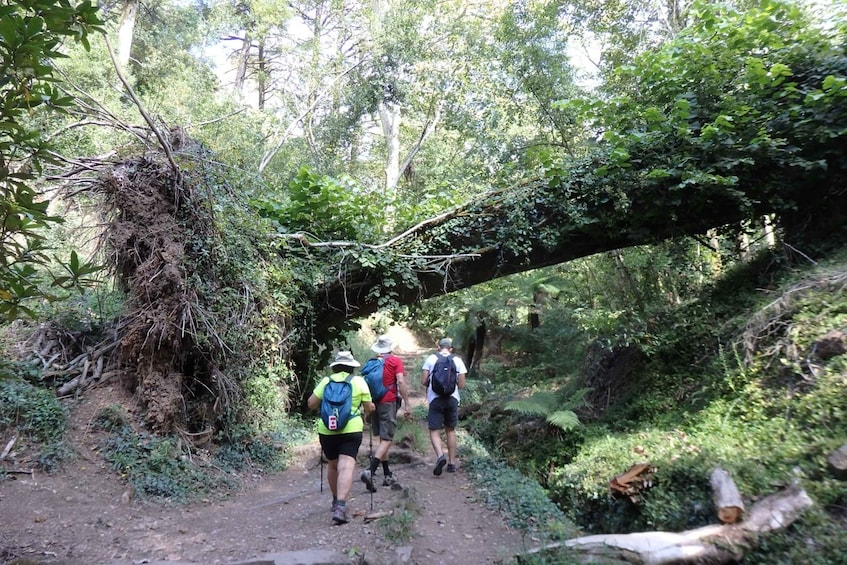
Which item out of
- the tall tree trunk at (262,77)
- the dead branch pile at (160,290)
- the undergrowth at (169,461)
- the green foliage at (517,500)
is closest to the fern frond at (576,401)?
the green foliage at (517,500)

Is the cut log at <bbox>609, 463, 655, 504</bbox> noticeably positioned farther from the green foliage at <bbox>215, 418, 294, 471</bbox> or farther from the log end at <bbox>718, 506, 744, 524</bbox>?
the green foliage at <bbox>215, 418, 294, 471</bbox>

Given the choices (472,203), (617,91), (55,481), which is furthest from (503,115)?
(55,481)

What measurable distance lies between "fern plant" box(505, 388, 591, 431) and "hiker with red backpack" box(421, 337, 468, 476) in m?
2.01

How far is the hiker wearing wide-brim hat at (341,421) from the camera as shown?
5098 mm

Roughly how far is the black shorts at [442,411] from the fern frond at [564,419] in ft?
6.51

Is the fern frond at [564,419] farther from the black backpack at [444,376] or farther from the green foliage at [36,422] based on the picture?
the green foliage at [36,422]

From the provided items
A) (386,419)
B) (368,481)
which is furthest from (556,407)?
(368,481)

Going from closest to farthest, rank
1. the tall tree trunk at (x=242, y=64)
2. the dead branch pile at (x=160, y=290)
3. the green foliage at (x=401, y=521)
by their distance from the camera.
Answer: the green foliage at (x=401, y=521), the dead branch pile at (x=160, y=290), the tall tree trunk at (x=242, y=64)

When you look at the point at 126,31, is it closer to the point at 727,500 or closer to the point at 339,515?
the point at 339,515

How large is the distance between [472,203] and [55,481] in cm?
730

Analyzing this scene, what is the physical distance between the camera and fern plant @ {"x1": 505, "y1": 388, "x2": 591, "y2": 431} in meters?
8.18

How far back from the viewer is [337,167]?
20.4 metres

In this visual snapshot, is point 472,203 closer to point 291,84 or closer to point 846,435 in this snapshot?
point 846,435

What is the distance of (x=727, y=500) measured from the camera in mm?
4254
